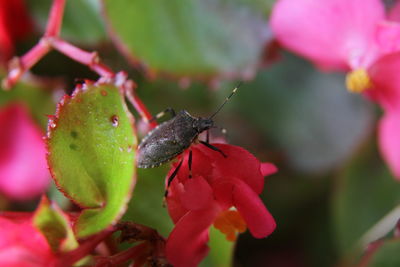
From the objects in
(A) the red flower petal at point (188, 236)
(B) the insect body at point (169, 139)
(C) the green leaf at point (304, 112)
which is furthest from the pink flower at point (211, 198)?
(C) the green leaf at point (304, 112)

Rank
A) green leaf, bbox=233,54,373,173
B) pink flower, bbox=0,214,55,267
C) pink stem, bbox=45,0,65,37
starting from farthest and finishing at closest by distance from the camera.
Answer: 1. green leaf, bbox=233,54,373,173
2. pink stem, bbox=45,0,65,37
3. pink flower, bbox=0,214,55,267

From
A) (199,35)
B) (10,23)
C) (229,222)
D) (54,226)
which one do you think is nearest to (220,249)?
(229,222)

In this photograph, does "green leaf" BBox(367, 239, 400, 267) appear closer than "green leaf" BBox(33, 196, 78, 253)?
No

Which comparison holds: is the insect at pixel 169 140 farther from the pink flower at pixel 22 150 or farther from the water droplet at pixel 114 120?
the pink flower at pixel 22 150

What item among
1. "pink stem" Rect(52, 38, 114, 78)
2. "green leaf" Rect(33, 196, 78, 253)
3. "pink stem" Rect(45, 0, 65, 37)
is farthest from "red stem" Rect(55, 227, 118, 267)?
"pink stem" Rect(45, 0, 65, 37)

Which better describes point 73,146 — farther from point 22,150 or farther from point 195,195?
point 22,150

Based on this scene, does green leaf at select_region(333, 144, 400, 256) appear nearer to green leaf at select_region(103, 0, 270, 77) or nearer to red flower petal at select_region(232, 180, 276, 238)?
green leaf at select_region(103, 0, 270, 77)
